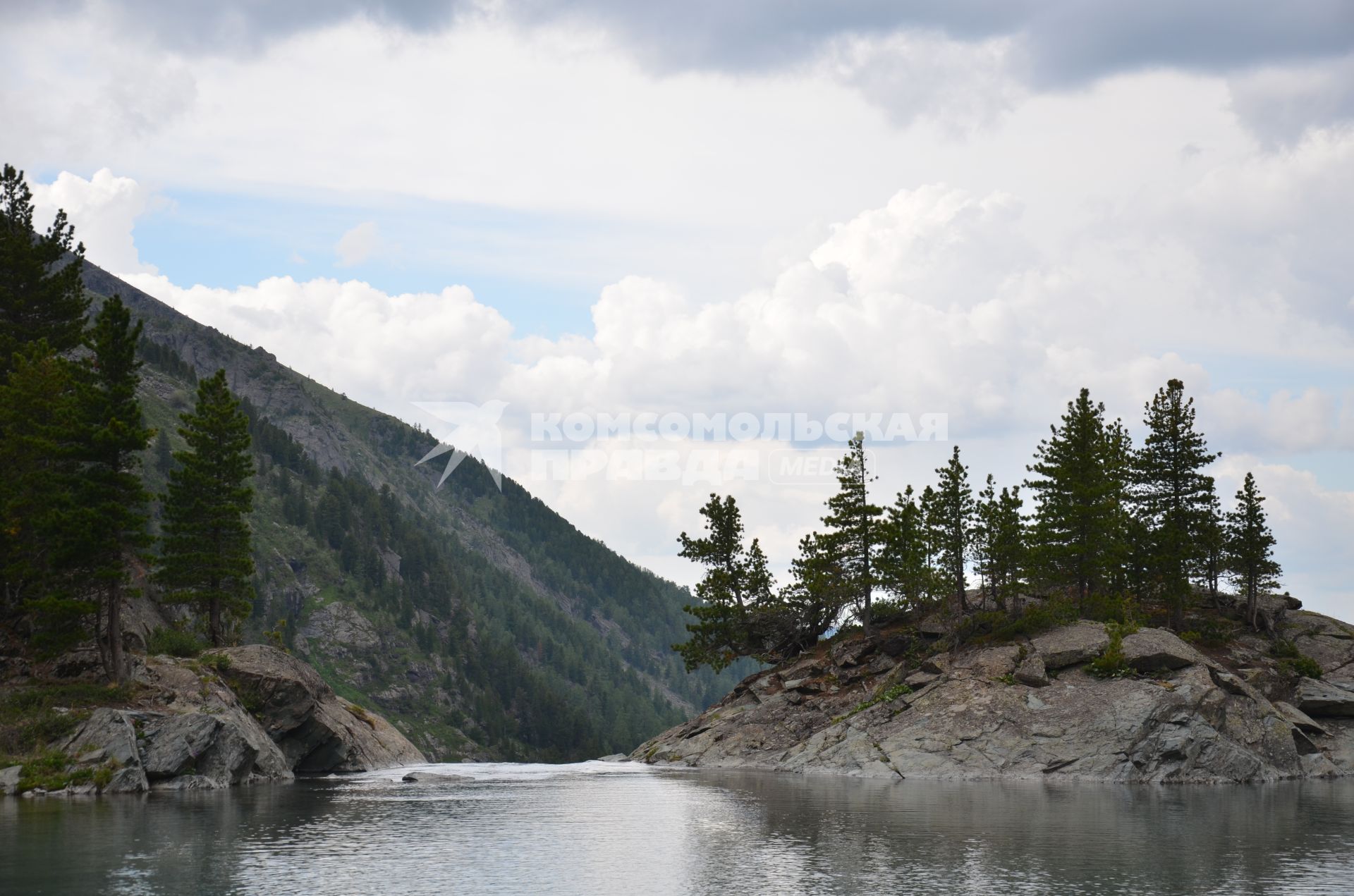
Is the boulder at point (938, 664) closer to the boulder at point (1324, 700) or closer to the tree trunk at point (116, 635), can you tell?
the boulder at point (1324, 700)

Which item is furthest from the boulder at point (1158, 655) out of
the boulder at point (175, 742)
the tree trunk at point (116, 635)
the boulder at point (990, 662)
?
the tree trunk at point (116, 635)

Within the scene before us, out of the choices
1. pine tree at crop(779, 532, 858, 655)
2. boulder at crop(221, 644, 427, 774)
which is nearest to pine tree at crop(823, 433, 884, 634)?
pine tree at crop(779, 532, 858, 655)

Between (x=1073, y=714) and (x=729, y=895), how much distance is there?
50747 millimetres

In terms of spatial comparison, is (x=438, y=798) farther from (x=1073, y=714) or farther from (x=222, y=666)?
(x=1073, y=714)

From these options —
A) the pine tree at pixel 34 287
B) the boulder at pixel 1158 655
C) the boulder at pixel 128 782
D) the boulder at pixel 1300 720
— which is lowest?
the boulder at pixel 128 782

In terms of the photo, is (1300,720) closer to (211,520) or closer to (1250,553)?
(1250,553)

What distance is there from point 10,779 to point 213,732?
11.3 metres

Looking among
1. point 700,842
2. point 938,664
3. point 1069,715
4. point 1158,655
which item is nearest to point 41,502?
point 700,842

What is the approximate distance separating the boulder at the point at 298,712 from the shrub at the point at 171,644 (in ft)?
8.20

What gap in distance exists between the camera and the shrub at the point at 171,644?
80000mm

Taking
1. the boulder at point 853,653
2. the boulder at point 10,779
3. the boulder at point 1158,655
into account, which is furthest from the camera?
the boulder at point 853,653

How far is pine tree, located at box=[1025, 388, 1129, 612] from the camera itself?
90338mm

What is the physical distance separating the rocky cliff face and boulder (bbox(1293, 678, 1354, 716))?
0.32 ft

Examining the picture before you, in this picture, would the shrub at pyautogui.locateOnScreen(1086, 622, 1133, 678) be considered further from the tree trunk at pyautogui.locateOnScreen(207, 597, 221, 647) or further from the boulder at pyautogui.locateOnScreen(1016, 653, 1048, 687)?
the tree trunk at pyautogui.locateOnScreen(207, 597, 221, 647)
